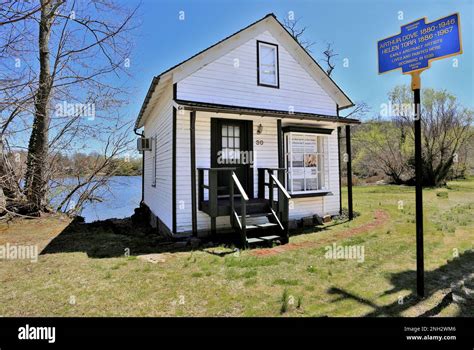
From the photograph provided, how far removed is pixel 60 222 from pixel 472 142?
2923 centimetres

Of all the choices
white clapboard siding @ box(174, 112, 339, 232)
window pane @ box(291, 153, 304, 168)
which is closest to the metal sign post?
white clapboard siding @ box(174, 112, 339, 232)

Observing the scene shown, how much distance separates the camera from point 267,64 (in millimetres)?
8359

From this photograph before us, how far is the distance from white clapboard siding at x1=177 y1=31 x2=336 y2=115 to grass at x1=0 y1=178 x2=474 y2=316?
4.07 meters

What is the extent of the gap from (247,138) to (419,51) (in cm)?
478

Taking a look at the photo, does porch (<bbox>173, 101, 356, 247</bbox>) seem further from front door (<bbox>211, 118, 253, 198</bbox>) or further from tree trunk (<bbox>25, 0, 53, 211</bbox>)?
tree trunk (<bbox>25, 0, 53, 211</bbox>)

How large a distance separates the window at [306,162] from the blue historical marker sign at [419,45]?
Answer: 15.0 ft

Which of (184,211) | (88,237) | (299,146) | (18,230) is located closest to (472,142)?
(299,146)

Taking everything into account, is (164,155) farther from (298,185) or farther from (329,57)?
(329,57)

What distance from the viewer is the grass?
3301 millimetres

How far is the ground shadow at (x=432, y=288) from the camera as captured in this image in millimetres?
3139

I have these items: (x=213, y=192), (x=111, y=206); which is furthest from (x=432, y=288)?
(x=111, y=206)

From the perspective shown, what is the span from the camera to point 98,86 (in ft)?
31.4

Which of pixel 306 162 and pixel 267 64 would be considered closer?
pixel 267 64

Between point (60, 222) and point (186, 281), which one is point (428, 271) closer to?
point (186, 281)
